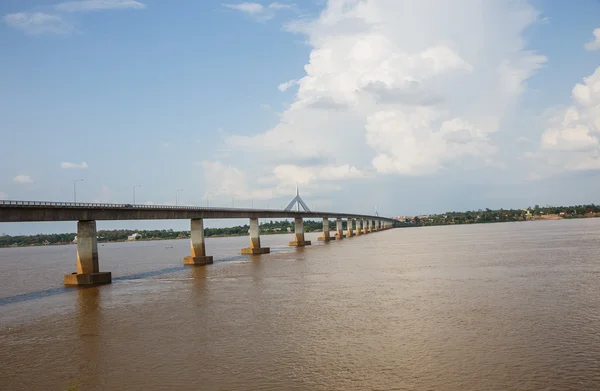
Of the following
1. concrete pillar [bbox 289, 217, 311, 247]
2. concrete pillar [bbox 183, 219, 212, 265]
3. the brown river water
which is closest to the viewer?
the brown river water

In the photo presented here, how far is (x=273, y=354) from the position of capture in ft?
72.9

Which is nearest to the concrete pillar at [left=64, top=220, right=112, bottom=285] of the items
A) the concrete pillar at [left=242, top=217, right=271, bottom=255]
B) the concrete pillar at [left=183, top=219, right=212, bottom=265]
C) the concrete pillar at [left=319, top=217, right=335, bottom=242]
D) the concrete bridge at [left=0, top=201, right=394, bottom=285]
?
the concrete bridge at [left=0, top=201, right=394, bottom=285]

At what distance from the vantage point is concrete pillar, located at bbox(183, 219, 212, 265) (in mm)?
78938

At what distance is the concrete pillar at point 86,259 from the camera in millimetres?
55062

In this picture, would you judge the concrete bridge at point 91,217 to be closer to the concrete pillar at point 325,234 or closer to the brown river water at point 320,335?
the brown river water at point 320,335

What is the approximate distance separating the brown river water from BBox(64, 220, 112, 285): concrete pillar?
22.5ft

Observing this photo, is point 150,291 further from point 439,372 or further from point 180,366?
point 439,372

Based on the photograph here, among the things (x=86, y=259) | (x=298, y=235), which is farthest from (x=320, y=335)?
(x=298, y=235)

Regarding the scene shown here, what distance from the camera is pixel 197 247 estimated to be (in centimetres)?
8088

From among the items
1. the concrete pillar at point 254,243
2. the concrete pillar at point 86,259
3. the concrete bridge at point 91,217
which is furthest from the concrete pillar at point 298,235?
the concrete pillar at point 86,259

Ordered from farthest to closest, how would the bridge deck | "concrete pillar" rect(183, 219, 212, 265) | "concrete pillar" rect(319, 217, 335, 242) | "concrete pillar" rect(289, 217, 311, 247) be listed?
"concrete pillar" rect(319, 217, 335, 242) → "concrete pillar" rect(289, 217, 311, 247) → "concrete pillar" rect(183, 219, 212, 265) → the bridge deck

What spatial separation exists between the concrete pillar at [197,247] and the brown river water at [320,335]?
30346 mm

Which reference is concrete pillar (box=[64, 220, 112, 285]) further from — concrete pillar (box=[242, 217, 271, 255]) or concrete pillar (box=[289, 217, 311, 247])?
concrete pillar (box=[289, 217, 311, 247])

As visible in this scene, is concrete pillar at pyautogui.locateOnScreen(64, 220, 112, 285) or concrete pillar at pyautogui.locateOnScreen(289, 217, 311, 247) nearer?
concrete pillar at pyautogui.locateOnScreen(64, 220, 112, 285)
